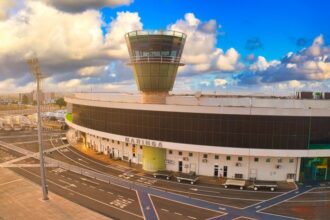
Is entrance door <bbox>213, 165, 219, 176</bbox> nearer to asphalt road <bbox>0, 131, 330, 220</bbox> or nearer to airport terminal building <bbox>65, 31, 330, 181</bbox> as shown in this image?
airport terminal building <bbox>65, 31, 330, 181</bbox>

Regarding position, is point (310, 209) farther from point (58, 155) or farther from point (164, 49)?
point (58, 155)

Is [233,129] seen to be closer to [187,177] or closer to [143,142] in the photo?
[187,177]

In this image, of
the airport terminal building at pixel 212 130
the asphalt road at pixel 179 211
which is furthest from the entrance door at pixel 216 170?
the asphalt road at pixel 179 211

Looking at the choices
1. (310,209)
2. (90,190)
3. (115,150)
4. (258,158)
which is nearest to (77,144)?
(115,150)

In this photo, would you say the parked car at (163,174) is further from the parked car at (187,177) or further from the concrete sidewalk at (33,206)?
the concrete sidewalk at (33,206)

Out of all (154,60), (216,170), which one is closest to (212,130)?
(216,170)

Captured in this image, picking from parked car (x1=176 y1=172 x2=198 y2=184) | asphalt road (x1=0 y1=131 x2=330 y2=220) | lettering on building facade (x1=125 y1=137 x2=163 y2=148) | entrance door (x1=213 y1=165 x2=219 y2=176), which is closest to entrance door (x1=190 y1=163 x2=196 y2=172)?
parked car (x1=176 y1=172 x2=198 y2=184)
